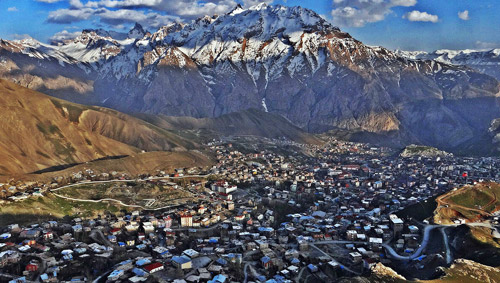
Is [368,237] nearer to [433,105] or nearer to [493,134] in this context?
[493,134]

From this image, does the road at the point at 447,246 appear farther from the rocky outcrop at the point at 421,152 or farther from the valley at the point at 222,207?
the rocky outcrop at the point at 421,152

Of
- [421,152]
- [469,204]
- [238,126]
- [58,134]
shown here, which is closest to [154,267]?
[469,204]

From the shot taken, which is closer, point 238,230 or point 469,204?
point 238,230

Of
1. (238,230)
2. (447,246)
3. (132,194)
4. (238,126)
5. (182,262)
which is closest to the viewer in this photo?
(182,262)

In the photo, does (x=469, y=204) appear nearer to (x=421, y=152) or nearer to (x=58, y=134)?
(x=421, y=152)

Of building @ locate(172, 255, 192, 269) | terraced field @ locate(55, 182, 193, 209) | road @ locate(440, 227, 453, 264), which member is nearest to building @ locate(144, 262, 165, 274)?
building @ locate(172, 255, 192, 269)

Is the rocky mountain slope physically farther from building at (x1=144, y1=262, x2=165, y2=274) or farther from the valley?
building at (x1=144, y1=262, x2=165, y2=274)

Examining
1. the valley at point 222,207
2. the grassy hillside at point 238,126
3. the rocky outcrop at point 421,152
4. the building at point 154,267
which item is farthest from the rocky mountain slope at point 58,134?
the rocky outcrop at point 421,152
